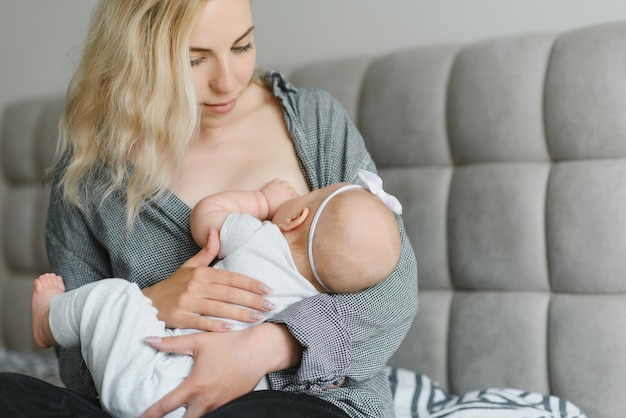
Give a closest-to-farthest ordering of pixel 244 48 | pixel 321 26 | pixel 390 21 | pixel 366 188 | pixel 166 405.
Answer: pixel 166 405 → pixel 366 188 → pixel 244 48 → pixel 390 21 → pixel 321 26

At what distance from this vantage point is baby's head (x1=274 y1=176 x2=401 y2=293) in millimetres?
1296

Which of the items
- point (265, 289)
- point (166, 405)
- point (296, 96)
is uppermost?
point (296, 96)

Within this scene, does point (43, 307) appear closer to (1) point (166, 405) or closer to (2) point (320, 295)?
(1) point (166, 405)

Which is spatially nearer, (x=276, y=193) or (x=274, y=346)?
(x=274, y=346)

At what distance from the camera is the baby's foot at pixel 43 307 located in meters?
1.44

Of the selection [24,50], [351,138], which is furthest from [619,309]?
[24,50]

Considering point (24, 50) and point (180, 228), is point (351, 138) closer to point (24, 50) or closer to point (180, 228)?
point (180, 228)

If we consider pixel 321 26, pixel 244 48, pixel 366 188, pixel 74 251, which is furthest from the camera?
pixel 321 26

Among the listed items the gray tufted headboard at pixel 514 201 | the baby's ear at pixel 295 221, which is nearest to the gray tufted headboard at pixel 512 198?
the gray tufted headboard at pixel 514 201

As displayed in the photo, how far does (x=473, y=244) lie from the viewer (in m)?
1.82

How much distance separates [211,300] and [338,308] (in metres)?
0.22

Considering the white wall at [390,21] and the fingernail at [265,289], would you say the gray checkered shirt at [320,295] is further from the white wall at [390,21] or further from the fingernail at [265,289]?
the white wall at [390,21]

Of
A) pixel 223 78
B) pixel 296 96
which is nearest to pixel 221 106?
pixel 223 78

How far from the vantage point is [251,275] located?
4.42ft
